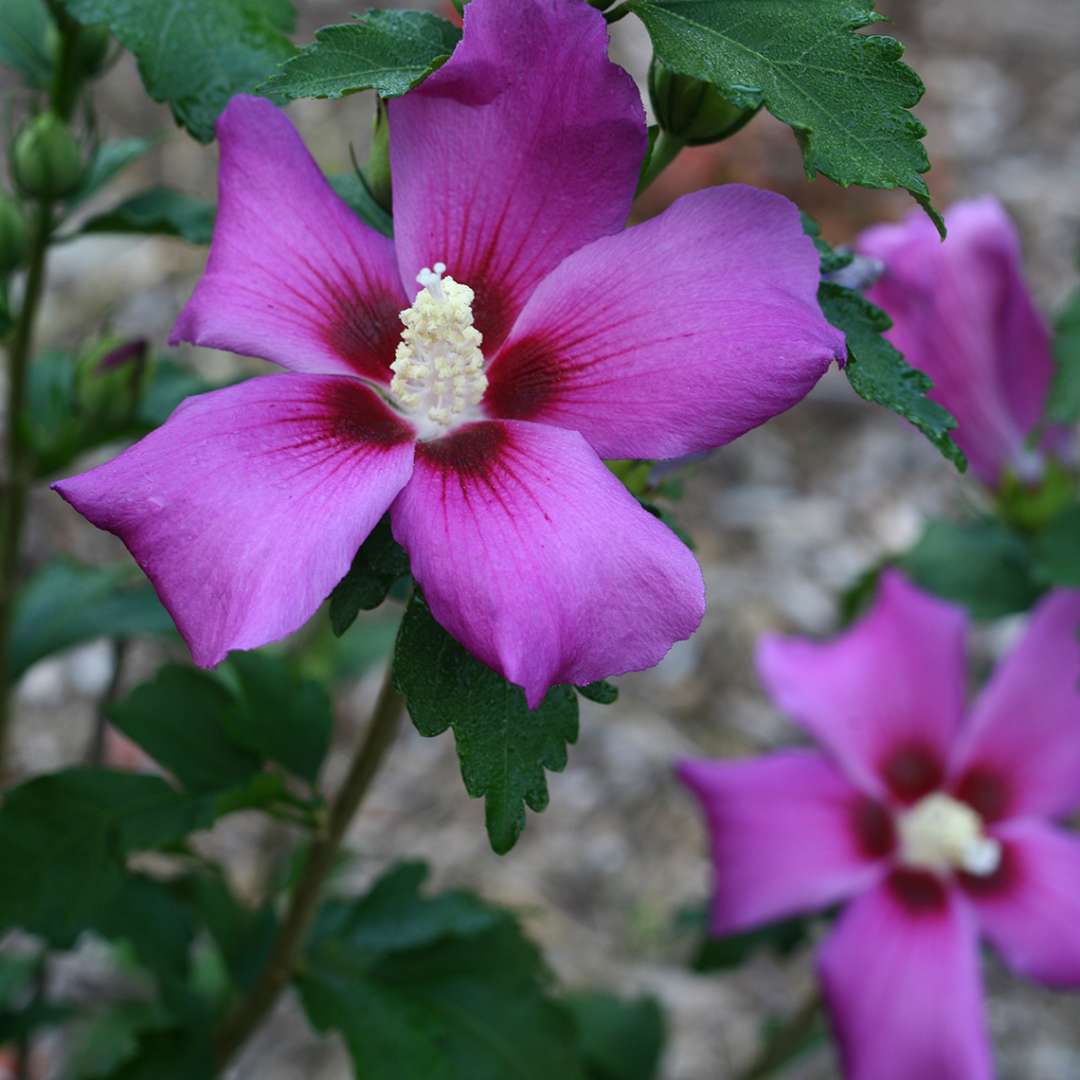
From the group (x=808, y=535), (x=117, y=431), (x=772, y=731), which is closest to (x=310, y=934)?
(x=117, y=431)

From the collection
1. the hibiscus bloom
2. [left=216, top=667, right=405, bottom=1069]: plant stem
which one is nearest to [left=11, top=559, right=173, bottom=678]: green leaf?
[left=216, top=667, right=405, bottom=1069]: plant stem

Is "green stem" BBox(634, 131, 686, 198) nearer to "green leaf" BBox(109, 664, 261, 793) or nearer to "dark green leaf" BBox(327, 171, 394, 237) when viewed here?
"dark green leaf" BBox(327, 171, 394, 237)

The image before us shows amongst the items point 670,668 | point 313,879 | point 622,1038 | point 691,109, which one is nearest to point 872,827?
point 622,1038

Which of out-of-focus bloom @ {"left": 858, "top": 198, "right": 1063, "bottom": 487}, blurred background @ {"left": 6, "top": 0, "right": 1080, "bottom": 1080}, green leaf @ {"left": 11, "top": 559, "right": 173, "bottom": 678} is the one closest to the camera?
out-of-focus bloom @ {"left": 858, "top": 198, "right": 1063, "bottom": 487}

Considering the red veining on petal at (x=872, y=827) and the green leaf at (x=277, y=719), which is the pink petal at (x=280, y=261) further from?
the red veining on petal at (x=872, y=827)

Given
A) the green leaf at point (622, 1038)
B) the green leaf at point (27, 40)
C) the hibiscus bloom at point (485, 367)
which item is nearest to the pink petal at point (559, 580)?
the hibiscus bloom at point (485, 367)

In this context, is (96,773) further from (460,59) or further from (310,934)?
(460,59)
